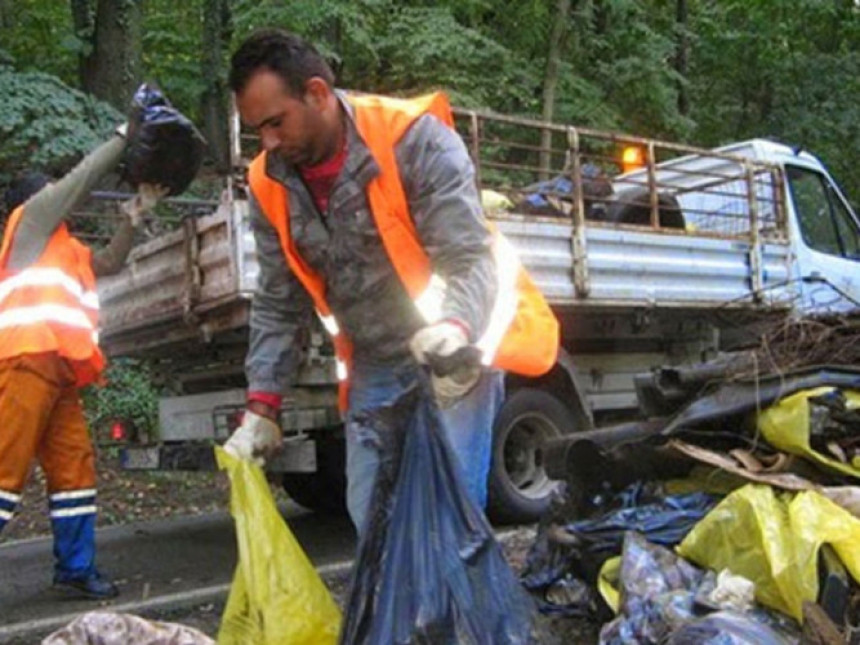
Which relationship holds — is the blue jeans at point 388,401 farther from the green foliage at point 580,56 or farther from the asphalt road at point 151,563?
the green foliage at point 580,56

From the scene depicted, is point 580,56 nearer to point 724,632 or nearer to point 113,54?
point 113,54

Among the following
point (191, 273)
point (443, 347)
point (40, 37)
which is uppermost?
point (40, 37)

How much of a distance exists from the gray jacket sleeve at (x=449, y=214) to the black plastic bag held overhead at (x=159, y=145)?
6.24 feet

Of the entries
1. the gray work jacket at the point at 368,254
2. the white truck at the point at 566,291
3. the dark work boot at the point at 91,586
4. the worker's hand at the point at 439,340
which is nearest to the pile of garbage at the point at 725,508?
the worker's hand at the point at 439,340

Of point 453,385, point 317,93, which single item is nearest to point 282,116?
point 317,93

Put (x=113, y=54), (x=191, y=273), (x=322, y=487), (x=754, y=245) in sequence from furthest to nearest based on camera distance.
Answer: (x=113, y=54) < (x=754, y=245) < (x=322, y=487) < (x=191, y=273)

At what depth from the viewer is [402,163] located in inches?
96.7

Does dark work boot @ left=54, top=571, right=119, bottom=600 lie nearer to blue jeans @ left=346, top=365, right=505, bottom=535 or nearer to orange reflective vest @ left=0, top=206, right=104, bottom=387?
orange reflective vest @ left=0, top=206, right=104, bottom=387

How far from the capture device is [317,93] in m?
2.41

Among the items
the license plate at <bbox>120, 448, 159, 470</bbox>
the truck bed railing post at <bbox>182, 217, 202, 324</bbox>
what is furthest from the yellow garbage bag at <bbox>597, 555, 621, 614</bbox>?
the license plate at <bbox>120, 448, 159, 470</bbox>

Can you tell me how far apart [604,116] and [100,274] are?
28.3ft

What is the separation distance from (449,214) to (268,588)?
0.92 m

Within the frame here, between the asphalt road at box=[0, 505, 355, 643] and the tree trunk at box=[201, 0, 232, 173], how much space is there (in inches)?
231

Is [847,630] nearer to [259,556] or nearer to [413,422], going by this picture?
[413,422]
